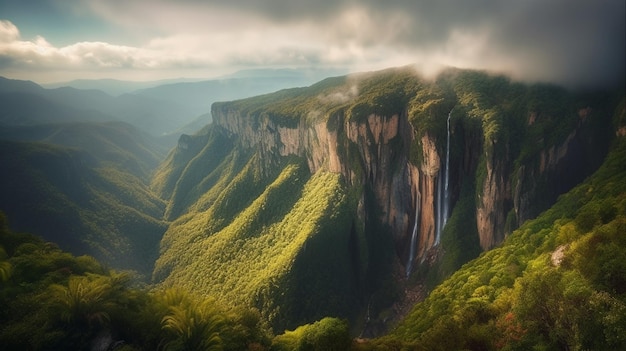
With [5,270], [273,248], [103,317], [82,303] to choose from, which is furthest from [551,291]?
[273,248]

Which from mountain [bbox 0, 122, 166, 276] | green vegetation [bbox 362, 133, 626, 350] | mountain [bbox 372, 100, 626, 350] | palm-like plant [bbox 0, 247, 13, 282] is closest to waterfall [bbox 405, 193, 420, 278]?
mountain [bbox 372, 100, 626, 350]

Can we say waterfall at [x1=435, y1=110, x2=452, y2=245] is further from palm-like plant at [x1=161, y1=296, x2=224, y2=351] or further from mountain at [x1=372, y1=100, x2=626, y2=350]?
palm-like plant at [x1=161, y1=296, x2=224, y2=351]

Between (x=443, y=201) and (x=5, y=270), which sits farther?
(x=443, y=201)

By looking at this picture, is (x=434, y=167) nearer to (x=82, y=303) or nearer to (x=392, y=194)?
(x=392, y=194)

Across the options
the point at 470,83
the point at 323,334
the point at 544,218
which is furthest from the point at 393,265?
the point at 323,334

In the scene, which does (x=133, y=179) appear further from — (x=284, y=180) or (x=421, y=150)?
(x=421, y=150)

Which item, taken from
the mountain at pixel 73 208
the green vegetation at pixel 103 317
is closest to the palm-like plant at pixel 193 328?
the green vegetation at pixel 103 317
